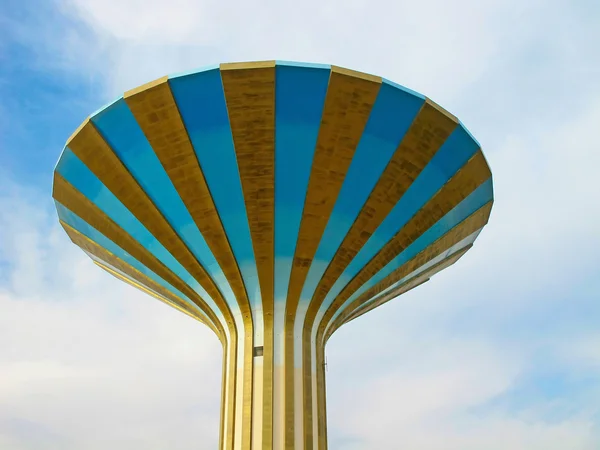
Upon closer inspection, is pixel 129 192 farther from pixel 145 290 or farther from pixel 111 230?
pixel 145 290

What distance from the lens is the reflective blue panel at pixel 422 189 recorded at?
12.2 m

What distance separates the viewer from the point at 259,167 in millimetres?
12094

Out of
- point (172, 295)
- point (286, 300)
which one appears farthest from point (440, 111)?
point (172, 295)

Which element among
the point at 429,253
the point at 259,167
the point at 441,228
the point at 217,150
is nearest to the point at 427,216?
the point at 441,228

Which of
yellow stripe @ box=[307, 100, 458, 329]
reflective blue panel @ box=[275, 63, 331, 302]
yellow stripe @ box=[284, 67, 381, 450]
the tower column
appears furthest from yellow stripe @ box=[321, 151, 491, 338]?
reflective blue panel @ box=[275, 63, 331, 302]

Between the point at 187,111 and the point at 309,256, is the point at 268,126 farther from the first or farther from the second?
the point at 309,256

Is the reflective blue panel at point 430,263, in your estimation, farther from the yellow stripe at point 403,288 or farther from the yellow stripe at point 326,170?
the yellow stripe at point 326,170

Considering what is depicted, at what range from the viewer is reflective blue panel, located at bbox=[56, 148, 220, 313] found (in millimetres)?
12539

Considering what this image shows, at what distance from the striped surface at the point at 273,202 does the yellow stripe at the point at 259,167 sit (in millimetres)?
26

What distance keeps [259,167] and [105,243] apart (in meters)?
5.11

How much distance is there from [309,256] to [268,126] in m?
3.49

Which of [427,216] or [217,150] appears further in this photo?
[427,216]

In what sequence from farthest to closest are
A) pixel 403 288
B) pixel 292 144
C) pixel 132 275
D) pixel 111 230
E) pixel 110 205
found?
pixel 403 288 < pixel 132 275 < pixel 111 230 < pixel 110 205 < pixel 292 144

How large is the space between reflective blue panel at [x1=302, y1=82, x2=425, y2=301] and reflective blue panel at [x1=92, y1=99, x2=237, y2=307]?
2424 millimetres
